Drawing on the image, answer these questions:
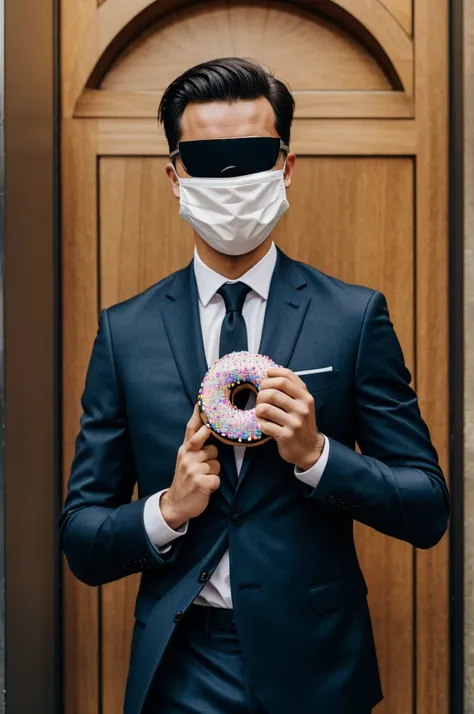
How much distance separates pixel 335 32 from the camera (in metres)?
2.13

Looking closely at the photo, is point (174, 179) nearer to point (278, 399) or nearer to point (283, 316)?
point (283, 316)

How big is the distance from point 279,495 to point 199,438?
18 cm

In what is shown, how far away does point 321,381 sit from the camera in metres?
1.38

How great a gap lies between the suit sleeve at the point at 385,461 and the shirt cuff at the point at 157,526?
235 mm

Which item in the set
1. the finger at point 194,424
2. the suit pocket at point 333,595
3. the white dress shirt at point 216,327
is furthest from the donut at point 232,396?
the suit pocket at point 333,595

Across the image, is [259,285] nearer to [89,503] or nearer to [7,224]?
[89,503]

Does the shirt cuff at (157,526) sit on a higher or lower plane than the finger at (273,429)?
lower

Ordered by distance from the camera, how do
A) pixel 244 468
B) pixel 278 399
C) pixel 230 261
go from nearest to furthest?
1. pixel 278 399
2. pixel 244 468
3. pixel 230 261

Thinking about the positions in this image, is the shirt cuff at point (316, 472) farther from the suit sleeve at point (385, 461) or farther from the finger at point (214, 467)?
the finger at point (214, 467)

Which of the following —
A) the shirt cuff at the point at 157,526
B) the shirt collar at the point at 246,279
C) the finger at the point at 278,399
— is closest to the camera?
the finger at the point at 278,399

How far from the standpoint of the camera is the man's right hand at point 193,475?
1292 mm

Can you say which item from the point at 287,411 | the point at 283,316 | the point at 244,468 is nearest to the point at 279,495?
the point at 244,468

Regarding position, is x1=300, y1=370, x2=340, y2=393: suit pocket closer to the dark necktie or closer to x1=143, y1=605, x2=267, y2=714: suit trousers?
the dark necktie

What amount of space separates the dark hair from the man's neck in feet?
0.62
